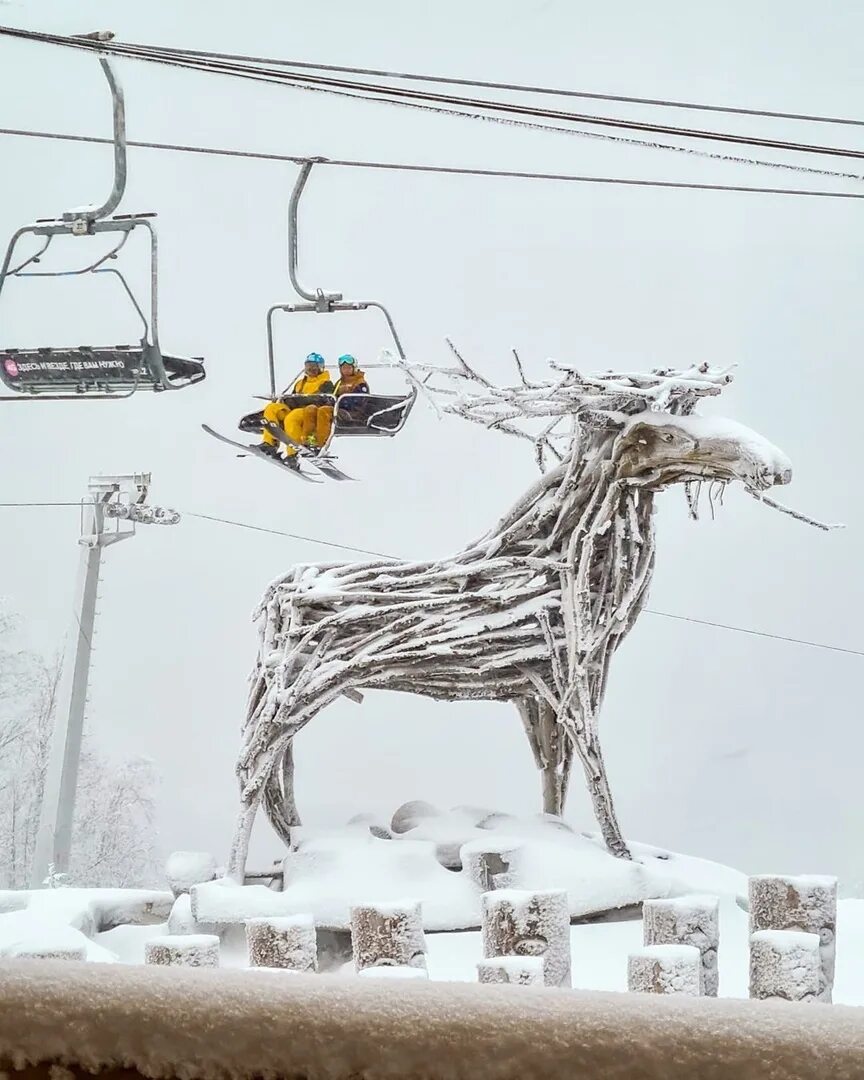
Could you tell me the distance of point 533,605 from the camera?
3.18 m

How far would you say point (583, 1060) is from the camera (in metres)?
0.56

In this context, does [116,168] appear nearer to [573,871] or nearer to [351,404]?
[351,404]

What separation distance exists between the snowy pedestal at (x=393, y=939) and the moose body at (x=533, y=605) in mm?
740

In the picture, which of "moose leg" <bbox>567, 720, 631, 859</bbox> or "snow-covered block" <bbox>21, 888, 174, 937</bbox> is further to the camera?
"snow-covered block" <bbox>21, 888, 174, 937</bbox>

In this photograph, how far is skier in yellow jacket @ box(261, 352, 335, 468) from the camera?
3375 mm

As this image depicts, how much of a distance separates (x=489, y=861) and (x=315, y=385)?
123 cm

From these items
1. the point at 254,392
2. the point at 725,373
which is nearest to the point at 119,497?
the point at 254,392

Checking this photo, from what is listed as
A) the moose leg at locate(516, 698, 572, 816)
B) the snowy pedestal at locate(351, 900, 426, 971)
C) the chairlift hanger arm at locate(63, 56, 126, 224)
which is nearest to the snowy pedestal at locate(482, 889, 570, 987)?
the snowy pedestal at locate(351, 900, 426, 971)

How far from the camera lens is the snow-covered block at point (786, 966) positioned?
2270 mm

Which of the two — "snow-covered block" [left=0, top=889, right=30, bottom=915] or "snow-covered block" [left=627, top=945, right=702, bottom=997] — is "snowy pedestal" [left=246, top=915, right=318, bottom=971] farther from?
"snow-covered block" [left=0, top=889, right=30, bottom=915]

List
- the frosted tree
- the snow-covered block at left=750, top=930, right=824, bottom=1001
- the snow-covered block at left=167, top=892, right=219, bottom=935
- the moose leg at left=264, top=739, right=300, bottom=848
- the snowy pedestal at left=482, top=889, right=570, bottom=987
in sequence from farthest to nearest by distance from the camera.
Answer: the frosted tree < the moose leg at left=264, top=739, right=300, bottom=848 < the snow-covered block at left=167, top=892, right=219, bottom=935 < the snowy pedestal at left=482, top=889, right=570, bottom=987 < the snow-covered block at left=750, top=930, right=824, bottom=1001

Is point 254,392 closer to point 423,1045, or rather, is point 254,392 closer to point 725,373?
point 725,373

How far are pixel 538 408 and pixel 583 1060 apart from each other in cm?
258

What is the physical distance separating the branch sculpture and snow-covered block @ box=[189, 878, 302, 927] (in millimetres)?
131
